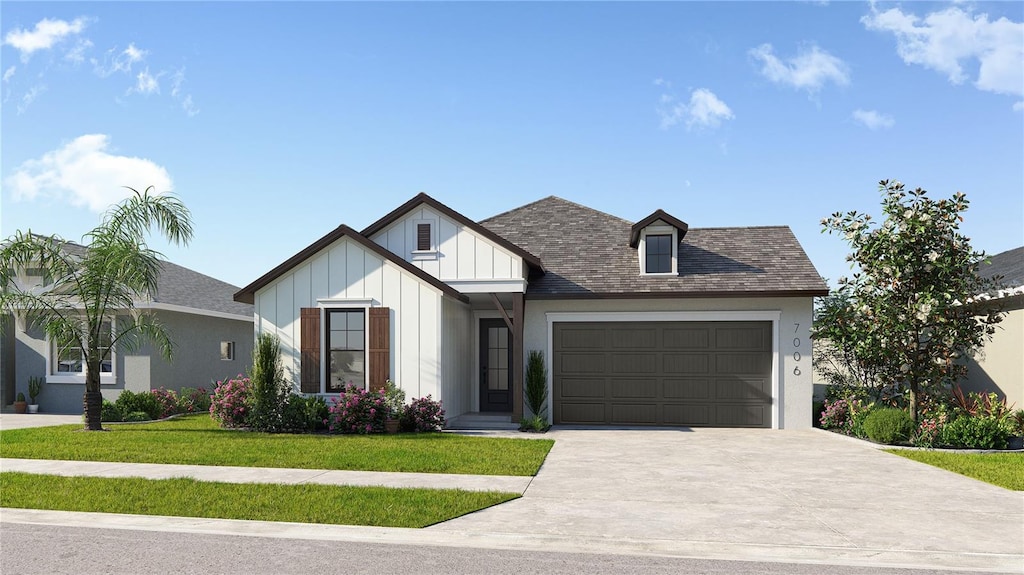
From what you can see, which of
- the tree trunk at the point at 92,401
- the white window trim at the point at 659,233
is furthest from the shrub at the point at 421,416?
the tree trunk at the point at 92,401

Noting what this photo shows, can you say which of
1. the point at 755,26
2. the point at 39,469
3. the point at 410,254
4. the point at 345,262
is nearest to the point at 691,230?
the point at 755,26

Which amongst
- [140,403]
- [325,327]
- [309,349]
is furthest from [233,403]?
[140,403]

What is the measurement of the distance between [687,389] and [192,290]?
15925 mm

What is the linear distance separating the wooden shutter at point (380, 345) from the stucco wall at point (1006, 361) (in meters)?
13.0

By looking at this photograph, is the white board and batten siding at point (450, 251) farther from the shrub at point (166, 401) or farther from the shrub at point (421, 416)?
the shrub at point (166, 401)

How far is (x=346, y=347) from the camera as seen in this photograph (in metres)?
15.8

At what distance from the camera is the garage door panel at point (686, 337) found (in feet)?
54.5

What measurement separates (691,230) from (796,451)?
27.4 ft

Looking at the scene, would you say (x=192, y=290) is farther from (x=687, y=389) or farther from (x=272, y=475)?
(x=687, y=389)

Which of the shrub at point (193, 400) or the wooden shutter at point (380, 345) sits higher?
the wooden shutter at point (380, 345)

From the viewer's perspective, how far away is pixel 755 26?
14.0 m

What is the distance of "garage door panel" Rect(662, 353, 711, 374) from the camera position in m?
16.6

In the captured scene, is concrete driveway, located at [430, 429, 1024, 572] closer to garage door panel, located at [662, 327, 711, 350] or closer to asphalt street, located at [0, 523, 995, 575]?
asphalt street, located at [0, 523, 995, 575]

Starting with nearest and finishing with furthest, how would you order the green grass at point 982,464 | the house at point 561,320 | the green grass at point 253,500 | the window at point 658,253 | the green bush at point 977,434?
1. the green grass at point 253,500
2. the green grass at point 982,464
3. the green bush at point 977,434
4. the house at point 561,320
5. the window at point 658,253
